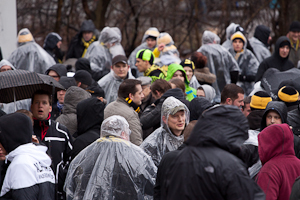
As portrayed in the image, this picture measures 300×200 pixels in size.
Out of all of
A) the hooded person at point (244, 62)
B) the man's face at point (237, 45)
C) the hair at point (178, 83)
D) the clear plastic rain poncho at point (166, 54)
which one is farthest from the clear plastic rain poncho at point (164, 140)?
the man's face at point (237, 45)

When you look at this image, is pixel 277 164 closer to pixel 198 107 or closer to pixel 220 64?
pixel 198 107

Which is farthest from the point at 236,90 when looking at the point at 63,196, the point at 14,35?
the point at 14,35

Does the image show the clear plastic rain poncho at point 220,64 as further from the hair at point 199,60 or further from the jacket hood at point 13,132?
the jacket hood at point 13,132

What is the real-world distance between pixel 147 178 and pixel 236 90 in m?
2.14

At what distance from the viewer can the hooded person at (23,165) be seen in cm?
349

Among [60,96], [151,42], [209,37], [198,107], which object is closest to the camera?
[198,107]

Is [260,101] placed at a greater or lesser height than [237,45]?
lesser

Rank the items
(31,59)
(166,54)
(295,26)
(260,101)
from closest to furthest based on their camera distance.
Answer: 1. (260,101)
2. (31,59)
3. (166,54)
4. (295,26)

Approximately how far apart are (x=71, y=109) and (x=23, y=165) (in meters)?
2.46

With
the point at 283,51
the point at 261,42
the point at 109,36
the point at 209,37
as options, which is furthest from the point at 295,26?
the point at 109,36

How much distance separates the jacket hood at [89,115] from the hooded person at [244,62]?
4726 mm

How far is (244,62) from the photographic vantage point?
9703 mm

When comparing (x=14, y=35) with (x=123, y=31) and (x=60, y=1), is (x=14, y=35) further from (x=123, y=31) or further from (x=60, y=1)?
(x=123, y=31)

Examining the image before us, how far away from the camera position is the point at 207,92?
25.0 feet
